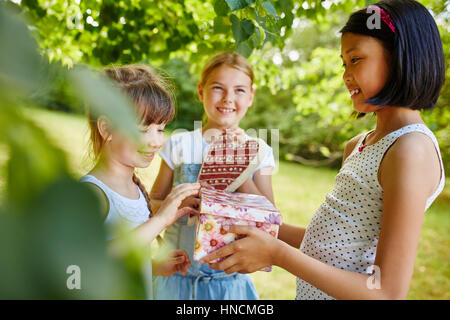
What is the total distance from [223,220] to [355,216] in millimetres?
452

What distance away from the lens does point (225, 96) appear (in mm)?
1933

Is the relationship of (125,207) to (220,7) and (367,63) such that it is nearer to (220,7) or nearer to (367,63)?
(220,7)

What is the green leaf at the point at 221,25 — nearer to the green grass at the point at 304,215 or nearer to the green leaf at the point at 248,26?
the green leaf at the point at 248,26

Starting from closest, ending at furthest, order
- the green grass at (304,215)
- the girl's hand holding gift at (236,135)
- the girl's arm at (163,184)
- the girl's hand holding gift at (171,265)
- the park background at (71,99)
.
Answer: the park background at (71,99) → the girl's hand holding gift at (171,265) → the green grass at (304,215) → the girl's hand holding gift at (236,135) → the girl's arm at (163,184)

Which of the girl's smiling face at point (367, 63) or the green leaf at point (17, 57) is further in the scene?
the girl's smiling face at point (367, 63)

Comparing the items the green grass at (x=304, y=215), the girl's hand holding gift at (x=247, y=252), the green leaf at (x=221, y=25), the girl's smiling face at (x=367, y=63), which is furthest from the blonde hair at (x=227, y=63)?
the girl's hand holding gift at (x=247, y=252)

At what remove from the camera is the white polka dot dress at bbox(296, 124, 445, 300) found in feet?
3.92

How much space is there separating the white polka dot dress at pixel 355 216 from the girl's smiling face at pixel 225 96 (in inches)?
30.2

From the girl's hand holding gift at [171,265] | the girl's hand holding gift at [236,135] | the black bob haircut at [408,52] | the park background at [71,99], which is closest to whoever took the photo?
the park background at [71,99]

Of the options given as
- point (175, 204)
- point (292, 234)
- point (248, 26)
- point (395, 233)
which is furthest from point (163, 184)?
point (395, 233)

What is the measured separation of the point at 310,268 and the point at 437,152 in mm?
543

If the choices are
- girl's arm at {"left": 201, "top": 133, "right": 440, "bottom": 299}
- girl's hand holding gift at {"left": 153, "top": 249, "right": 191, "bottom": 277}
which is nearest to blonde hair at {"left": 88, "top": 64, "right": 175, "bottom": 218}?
girl's hand holding gift at {"left": 153, "top": 249, "right": 191, "bottom": 277}

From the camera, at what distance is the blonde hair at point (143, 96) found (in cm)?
148
